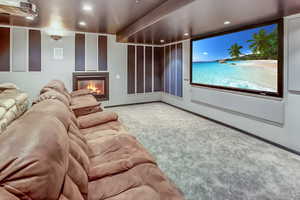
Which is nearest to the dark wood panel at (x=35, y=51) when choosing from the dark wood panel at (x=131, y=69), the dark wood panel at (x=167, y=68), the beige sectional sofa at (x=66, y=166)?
the dark wood panel at (x=131, y=69)

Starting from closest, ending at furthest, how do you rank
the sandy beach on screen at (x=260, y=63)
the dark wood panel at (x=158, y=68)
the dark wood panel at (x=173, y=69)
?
the sandy beach on screen at (x=260, y=63) < the dark wood panel at (x=173, y=69) < the dark wood panel at (x=158, y=68)

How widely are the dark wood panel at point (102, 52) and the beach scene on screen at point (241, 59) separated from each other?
301 cm

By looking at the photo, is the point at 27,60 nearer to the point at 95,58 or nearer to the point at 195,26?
the point at 95,58

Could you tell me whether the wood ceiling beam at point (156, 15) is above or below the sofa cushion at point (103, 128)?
above

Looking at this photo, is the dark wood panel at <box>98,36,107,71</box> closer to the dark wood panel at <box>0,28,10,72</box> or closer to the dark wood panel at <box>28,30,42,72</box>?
the dark wood panel at <box>28,30,42,72</box>

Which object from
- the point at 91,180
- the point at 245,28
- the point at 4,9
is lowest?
the point at 91,180

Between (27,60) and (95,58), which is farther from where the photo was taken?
(95,58)

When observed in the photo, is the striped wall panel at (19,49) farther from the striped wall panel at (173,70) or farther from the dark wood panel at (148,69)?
the striped wall panel at (173,70)

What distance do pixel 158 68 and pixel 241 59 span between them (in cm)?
383

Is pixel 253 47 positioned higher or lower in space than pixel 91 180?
A: higher

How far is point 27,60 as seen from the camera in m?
5.30

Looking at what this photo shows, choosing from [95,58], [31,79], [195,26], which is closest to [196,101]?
[195,26]

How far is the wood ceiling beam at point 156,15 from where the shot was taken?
2927 mm

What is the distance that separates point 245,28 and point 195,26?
39.7 inches
